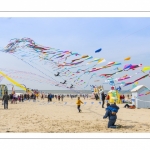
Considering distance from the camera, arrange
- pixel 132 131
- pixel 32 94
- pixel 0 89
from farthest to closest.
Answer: pixel 32 94 → pixel 0 89 → pixel 132 131

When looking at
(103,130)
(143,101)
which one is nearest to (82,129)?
(103,130)

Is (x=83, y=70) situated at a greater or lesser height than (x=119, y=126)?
greater

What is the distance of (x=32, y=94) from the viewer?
29828 millimetres

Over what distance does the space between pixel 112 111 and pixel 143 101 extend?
8011 millimetres

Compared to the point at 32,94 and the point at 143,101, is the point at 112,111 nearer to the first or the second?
the point at 143,101

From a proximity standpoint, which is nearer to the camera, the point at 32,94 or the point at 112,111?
the point at 112,111

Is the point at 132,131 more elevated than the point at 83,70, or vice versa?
the point at 83,70

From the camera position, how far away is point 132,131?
7.61 metres

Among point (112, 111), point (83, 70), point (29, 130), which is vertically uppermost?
point (83, 70)
